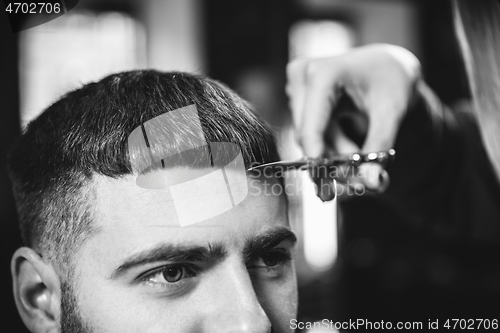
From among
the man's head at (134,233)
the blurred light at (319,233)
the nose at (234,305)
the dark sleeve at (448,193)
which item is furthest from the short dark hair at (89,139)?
the dark sleeve at (448,193)

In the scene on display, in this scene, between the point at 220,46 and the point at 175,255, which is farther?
the point at 220,46

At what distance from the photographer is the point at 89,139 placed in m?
0.51

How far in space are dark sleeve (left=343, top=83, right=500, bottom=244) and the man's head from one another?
0.35 meters

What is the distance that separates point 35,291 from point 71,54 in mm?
325

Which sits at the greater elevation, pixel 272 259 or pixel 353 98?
pixel 353 98

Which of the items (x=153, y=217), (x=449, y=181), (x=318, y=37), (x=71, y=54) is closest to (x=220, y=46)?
(x=318, y=37)

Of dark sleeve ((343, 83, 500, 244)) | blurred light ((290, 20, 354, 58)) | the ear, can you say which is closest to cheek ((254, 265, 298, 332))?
the ear

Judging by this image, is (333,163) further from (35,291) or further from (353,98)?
(35,291)

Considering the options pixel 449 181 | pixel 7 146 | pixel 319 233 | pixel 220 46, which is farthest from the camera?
pixel 319 233

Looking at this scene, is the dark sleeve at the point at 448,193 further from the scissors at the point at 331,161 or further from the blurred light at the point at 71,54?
the blurred light at the point at 71,54

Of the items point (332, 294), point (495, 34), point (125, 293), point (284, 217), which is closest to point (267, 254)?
point (284, 217)

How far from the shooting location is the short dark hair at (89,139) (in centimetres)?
51

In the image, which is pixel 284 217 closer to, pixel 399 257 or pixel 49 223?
pixel 49 223

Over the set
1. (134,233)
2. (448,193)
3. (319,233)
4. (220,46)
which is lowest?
(319,233)
